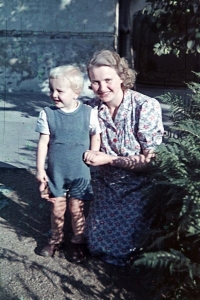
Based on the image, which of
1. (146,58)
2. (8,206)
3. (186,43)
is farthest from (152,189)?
(146,58)

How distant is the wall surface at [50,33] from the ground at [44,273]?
26.8ft

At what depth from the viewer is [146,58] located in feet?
45.4

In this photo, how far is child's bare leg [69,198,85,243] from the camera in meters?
3.45

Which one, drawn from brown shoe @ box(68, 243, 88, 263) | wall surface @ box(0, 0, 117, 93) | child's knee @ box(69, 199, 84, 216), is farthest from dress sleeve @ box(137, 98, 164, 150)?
wall surface @ box(0, 0, 117, 93)

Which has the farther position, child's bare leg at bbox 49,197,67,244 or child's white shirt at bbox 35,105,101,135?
child's bare leg at bbox 49,197,67,244

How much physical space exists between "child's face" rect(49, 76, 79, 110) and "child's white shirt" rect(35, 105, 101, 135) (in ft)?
0.45

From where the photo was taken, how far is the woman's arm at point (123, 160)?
10.6 feet

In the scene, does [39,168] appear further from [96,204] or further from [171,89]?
[171,89]

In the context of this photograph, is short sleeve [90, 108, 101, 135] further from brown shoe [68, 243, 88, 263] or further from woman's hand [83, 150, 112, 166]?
brown shoe [68, 243, 88, 263]

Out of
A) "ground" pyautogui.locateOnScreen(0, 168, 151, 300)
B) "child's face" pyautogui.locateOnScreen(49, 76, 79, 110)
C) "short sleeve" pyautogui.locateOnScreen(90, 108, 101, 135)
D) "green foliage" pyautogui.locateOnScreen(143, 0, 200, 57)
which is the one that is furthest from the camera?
"green foliage" pyautogui.locateOnScreen(143, 0, 200, 57)

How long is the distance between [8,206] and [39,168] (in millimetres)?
1181

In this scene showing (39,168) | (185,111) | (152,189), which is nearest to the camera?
(152,189)

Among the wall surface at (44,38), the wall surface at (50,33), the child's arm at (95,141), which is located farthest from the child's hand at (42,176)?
the wall surface at (50,33)

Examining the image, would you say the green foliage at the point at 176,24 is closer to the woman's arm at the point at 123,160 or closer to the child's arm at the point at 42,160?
the woman's arm at the point at 123,160
